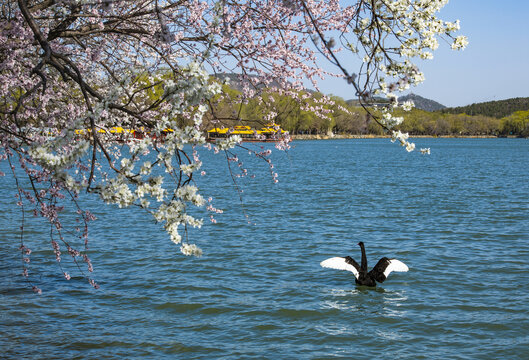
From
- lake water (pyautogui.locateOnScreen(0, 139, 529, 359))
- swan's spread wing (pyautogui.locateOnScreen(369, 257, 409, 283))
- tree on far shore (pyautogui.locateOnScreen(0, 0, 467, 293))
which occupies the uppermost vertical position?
tree on far shore (pyautogui.locateOnScreen(0, 0, 467, 293))

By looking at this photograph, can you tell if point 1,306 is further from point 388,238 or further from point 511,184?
point 511,184

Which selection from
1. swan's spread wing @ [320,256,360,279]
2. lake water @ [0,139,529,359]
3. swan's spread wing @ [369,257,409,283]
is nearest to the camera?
lake water @ [0,139,529,359]

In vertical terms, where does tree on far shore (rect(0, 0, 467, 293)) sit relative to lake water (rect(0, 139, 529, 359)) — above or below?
above

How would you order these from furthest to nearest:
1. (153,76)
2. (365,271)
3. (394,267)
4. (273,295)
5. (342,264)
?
1. (365,271)
2. (394,267)
3. (342,264)
4. (273,295)
5. (153,76)

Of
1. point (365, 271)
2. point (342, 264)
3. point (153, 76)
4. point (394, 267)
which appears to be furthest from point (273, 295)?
point (153, 76)

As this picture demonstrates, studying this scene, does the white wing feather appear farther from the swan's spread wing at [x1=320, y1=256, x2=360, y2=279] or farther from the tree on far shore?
the tree on far shore

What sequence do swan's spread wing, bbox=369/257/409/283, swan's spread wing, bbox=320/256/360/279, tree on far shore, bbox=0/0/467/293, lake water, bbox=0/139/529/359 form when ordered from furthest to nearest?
swan's spread wing, bbox=369/257/409/283
swan's spread wing, bbox=320/256/360/279
lake water, bbox=0/139/529/359
tree on far shore, bbox=0/0/467/293

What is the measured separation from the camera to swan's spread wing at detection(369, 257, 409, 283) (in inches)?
611

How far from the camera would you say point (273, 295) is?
48.0 feet

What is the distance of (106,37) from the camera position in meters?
9.98

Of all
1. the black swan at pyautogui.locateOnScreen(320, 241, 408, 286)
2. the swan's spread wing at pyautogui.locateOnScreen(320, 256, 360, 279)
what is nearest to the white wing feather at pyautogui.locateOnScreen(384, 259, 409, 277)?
the black swan at pyautogui.locateOnScreen(320, 241, 408, 286)

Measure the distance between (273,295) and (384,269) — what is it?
3136mm

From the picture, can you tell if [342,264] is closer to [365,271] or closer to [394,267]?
[365,271]

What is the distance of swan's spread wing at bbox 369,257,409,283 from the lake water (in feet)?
1.22
